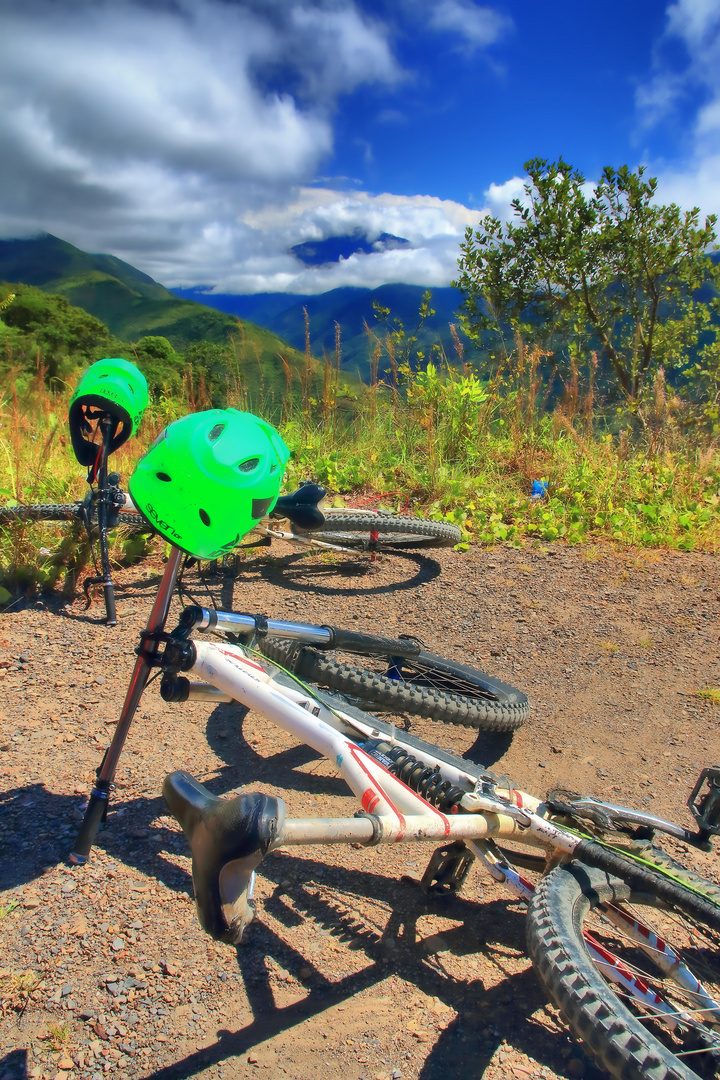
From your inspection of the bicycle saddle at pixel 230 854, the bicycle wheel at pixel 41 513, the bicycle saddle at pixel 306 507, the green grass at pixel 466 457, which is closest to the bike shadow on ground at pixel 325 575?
the green grass at pixel 466 457

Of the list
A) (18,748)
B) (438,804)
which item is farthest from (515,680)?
(18,748)

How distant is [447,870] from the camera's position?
1.79 metres

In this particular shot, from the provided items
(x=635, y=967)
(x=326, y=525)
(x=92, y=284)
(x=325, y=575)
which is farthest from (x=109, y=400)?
(x=92, y=284)

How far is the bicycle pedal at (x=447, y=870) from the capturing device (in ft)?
5.79

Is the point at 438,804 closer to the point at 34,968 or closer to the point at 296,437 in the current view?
the point at 34,968

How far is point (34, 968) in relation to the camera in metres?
1.52

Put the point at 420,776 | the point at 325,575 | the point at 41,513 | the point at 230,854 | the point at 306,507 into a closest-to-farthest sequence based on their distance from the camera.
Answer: the point at 230,854
the point at 420,776
the point at 306,507
the point at 41,513
the point at 325,575

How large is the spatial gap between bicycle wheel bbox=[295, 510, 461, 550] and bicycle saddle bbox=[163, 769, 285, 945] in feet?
9.02

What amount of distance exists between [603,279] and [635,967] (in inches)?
370

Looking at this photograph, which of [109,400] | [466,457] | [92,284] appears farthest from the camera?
[92,284]

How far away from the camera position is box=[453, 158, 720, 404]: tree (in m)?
8.61

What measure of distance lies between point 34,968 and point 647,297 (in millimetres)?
10314

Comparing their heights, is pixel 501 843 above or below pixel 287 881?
above

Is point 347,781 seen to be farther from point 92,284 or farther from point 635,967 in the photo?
point 92,284
